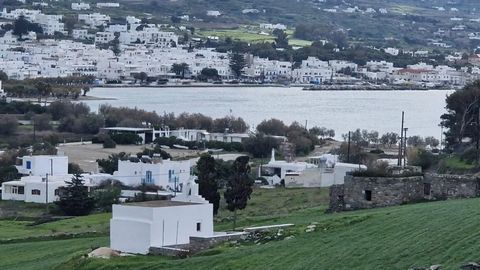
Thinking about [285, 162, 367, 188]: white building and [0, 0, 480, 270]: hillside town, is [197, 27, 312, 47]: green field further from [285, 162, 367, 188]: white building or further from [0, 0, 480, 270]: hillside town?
[285, 162, 367, 188]: white building

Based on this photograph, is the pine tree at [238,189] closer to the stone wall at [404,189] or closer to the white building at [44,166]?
the stone wall at [404,189]

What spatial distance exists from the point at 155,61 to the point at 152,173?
250 feet

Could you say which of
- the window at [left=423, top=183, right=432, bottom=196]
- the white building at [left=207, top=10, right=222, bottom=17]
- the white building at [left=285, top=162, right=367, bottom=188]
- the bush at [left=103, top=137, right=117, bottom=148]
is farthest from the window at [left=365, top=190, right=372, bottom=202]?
the white building at [left=207, top=10, right=222, bottom=17]

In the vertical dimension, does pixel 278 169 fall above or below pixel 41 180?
above

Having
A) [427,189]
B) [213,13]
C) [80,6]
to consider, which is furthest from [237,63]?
[427,189]

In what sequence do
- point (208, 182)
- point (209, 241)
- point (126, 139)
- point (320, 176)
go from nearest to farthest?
point (209, 241) < point (208, 182) < point (320, 176) < point (126, 139)

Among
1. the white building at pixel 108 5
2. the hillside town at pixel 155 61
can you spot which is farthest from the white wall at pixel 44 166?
the white building at pixel 108 5

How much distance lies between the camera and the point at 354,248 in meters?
14.1

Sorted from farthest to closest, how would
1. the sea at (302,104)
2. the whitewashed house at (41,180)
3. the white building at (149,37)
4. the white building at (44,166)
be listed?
the white building at (149,37)
the sea at (302,104)
the white building at (44,166)
the whitewashed house at (41,180)

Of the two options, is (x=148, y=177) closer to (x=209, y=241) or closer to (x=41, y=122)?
(x=209, y=241)

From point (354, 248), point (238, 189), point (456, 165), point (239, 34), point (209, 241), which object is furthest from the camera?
point (239, 34)

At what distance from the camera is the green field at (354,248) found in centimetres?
1325

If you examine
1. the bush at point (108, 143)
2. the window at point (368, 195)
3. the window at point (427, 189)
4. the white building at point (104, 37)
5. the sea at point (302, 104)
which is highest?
the white building at point (104, 37)

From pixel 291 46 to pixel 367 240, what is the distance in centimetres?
10930
